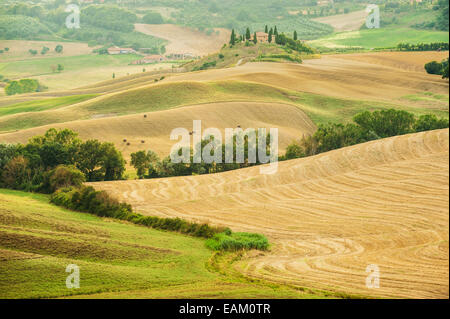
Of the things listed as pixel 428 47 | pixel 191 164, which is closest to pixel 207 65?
pixel 428 47

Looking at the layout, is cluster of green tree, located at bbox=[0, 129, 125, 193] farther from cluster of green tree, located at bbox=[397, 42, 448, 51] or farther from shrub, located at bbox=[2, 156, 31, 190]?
cluster of green tree, located at bbox=[397, 42, 448, 51]

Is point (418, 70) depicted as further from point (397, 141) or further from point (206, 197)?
point (206, 197)

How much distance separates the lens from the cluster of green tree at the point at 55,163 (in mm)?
53844

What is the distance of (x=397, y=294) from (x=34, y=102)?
110 m

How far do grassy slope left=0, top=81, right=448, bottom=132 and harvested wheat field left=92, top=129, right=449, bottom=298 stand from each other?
4301 centimetres

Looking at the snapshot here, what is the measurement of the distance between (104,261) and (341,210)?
19.4m

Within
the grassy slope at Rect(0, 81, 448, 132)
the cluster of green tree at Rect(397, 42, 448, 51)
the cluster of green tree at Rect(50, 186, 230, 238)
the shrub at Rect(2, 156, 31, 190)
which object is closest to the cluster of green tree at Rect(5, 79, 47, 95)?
the grassy slope at Rect(0, 81, 448, 132)

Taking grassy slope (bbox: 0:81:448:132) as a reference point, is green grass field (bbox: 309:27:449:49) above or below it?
above

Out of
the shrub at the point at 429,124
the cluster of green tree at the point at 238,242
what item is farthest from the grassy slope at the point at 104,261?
the shrub at the point at 429,124

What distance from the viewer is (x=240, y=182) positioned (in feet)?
171

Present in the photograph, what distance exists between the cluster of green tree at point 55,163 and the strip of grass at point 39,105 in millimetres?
46751

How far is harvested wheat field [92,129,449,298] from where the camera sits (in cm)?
2830

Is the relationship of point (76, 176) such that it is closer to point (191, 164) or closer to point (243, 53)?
point (191, 164)

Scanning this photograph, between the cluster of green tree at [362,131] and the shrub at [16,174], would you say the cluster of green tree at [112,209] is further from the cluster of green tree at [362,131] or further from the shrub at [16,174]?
the cluster of green tree at [362,131]
